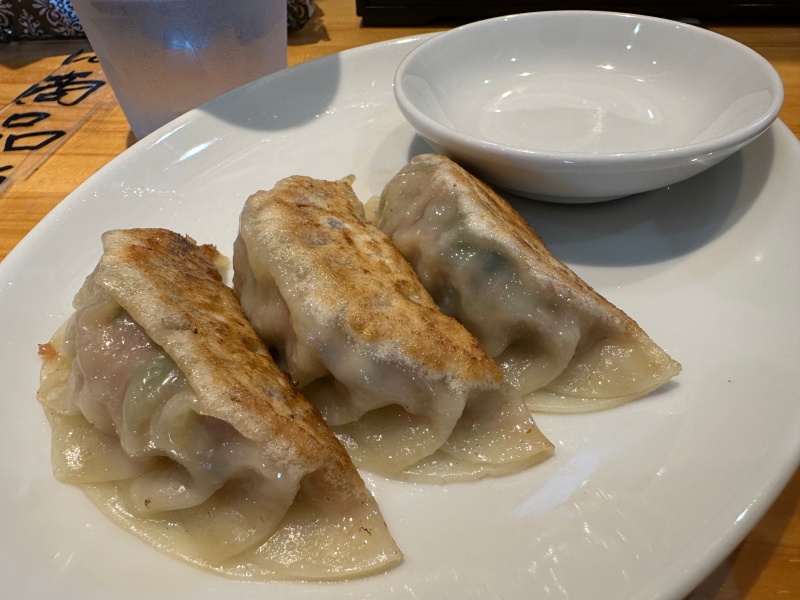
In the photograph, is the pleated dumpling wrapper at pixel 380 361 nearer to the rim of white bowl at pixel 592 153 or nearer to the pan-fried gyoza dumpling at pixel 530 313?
the pan-fried gyoza dumpling at pixel 530 313

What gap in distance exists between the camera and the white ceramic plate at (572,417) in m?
0.98

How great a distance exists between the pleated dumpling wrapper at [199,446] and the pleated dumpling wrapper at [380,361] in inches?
3.5

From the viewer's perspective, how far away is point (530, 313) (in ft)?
4.40

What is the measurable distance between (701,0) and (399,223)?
2654mm

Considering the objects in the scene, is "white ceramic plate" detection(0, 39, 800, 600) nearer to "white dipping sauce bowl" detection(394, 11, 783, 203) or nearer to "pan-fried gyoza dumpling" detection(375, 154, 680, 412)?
"pan-fried gyoza dumpling" detection(375, 154, 680, 412)

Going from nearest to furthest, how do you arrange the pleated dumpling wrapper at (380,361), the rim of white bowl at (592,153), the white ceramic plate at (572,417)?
1. the white ceramic plate at (572,417)
2. the pleated dumpling wrapper at (380,361)
3. the rim of white bowl at (592,153)

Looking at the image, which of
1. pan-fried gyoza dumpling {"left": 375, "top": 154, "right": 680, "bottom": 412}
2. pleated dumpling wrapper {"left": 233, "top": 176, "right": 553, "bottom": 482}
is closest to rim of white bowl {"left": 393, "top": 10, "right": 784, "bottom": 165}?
pan-fried gyoza dumpling {"left": 375, "top": 154, "right": 680, "bottom": 412}

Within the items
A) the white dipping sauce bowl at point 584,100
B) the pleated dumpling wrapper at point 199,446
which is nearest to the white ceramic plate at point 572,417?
the pleated dumpling wrapper at point 199,446

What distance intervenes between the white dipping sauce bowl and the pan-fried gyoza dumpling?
0.29 meters

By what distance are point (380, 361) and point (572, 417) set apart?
443 millimetres

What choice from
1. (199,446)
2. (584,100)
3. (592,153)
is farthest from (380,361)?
(584,100)

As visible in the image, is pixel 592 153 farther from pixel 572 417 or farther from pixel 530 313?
pixel 572 417

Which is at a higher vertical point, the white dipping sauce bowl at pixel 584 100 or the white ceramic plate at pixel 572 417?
the white dipping sauce bowl at pixel 584 100

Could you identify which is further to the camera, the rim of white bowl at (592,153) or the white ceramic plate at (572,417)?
the rim of white bowl at (592,153)
